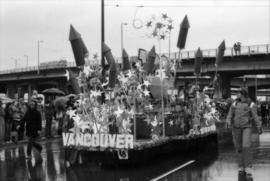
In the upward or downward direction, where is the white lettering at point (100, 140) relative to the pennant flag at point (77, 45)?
downward

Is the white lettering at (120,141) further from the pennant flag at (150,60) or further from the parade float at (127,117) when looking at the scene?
the pennant flag at (150,60)

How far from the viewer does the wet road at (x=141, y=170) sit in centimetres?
957

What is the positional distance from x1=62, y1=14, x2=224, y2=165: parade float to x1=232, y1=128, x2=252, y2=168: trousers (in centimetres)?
219

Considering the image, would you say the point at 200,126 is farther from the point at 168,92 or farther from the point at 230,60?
the point at 230,60

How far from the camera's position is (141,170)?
34.0 feet

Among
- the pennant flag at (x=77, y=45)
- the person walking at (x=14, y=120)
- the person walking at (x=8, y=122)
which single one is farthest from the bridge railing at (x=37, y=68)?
the pennant flag at (x=77, y=45)

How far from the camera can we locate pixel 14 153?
1452cm

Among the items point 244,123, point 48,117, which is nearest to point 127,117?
point 244,123

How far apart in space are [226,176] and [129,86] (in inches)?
141

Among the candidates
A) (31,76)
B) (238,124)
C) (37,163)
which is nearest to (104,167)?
(37,163)

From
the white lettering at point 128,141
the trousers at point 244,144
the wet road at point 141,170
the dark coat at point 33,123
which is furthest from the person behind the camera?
the dark coat at point 33,123

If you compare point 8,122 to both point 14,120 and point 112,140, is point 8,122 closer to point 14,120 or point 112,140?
point 14,120

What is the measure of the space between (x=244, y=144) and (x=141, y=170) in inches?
89.3

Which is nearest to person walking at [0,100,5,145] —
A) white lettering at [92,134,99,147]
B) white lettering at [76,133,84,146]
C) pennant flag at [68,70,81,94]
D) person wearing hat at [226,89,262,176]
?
pennant flag at [68,70,81,94]
